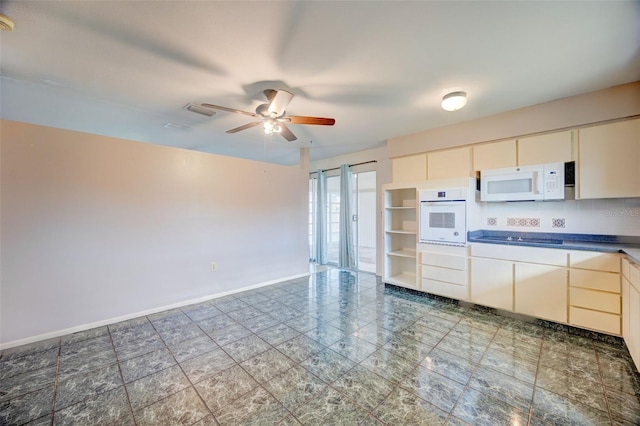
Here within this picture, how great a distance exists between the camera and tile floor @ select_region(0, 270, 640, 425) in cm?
162

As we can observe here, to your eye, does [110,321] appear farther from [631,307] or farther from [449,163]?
[631,307]

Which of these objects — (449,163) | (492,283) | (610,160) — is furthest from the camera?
(449,163)

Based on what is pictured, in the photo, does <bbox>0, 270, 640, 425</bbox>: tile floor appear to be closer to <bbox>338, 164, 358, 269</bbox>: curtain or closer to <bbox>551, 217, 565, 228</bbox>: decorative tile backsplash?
<bbox>551, 217, 565, 228</bbox>: decorative tile backsplash

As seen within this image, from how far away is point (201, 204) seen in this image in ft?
12.1

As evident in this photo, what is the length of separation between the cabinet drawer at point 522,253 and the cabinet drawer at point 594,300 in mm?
307

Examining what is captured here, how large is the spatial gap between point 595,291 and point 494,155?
5.97 feet

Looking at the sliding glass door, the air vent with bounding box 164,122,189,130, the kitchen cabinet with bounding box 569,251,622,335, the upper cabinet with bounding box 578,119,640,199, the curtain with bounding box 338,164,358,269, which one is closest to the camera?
the kitchen cabinet with bounding box 569,251,622,335

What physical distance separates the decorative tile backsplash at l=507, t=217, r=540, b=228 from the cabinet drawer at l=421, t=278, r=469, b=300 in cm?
111

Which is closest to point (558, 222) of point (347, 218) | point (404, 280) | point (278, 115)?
point (404, 280)

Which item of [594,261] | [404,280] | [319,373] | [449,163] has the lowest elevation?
[319,373]

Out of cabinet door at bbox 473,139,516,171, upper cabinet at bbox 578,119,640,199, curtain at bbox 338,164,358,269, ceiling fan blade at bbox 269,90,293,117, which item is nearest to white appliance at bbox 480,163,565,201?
cabinet door at bbox 473,139,516,171

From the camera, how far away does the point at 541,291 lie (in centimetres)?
278

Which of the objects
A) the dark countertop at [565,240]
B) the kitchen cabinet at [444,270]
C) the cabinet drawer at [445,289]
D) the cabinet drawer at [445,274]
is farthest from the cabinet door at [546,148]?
the cabinet drawer at [445,289]

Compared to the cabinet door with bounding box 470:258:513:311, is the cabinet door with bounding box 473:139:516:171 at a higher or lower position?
higher
